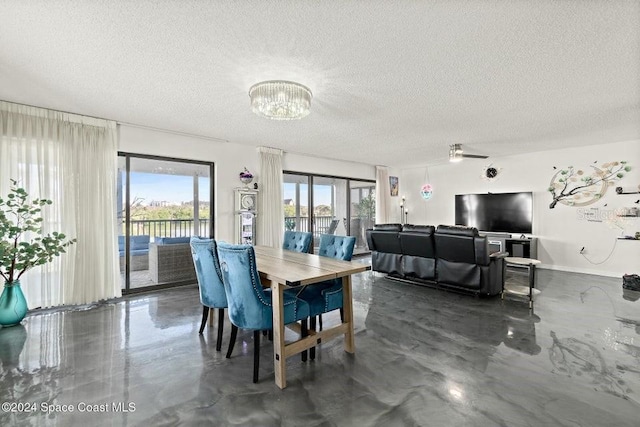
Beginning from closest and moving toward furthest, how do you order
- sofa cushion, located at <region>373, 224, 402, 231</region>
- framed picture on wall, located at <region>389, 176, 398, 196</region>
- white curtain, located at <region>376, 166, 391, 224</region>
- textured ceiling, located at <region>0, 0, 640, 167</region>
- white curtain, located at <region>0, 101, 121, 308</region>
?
textured ceiling, located at <region>0, 0, 640, 167</region> → white curtain, located at <region>0, 101, 121, 308</region> → sofa cushion, located at <region>373, 224, 402, 231</region> → white curtain, located at <region>376, 166, 391, 224</region> → framed picture on wall, located at <region>389, 176, 398, 196</region>

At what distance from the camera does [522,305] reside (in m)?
3.70

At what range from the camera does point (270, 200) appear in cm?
566

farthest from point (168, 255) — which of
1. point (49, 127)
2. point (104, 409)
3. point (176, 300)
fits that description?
point (104, 409)

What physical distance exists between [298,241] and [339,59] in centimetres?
218

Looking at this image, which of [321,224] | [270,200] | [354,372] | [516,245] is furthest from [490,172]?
[354,372]

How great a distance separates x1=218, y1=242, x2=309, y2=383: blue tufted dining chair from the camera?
6.79 feet

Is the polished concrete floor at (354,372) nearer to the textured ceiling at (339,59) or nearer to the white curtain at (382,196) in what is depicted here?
the textured ceiling at (339,59)

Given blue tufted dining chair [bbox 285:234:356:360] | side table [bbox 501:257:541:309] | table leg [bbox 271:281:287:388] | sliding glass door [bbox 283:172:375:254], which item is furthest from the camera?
sliding glass door [bbox 283:172:375:254]

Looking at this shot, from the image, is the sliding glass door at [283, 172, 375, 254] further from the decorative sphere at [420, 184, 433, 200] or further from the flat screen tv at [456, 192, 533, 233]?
the flat screen tv at [456, 192, 533, 233]

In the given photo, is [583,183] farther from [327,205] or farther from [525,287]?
[327,205]

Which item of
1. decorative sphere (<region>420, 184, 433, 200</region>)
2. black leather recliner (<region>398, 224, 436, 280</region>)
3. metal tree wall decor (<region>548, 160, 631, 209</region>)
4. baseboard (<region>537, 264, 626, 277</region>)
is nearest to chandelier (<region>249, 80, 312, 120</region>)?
black leather recliner (<region>398, 224, 436, 280</region>)

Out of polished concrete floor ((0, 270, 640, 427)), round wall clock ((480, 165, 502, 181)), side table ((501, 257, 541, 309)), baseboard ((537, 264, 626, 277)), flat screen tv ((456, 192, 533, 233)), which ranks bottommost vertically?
polished concrete floor ((0, 270, 640, 427))

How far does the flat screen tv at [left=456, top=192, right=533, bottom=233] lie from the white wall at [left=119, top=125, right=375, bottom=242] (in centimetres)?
421

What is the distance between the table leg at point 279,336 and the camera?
80.3 inches
